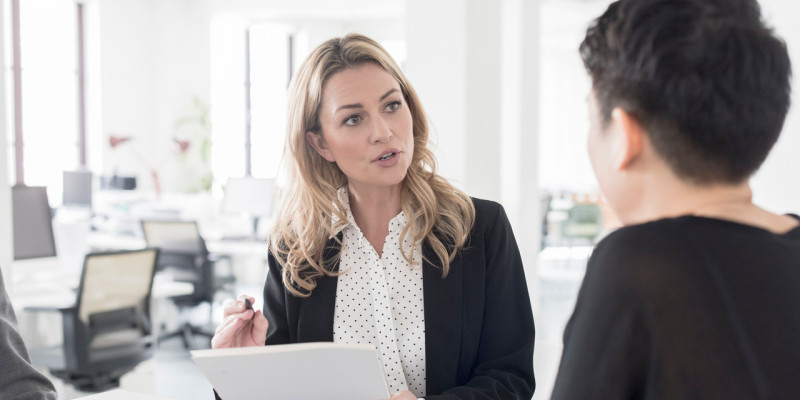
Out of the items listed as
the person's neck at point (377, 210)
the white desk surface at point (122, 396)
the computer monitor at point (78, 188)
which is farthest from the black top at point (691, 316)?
the computer monitor at point (78, 188)

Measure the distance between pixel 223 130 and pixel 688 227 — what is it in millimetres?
11242

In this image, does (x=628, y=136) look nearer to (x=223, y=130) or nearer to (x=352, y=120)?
(x=352, y=120)

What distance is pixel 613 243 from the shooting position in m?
0.71

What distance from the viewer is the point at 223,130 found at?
1148 cm

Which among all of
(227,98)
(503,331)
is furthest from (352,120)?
(227,98)

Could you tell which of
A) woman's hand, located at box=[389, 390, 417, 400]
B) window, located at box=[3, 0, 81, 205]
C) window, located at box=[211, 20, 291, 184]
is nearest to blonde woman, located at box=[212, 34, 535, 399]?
woman's hand, located at box=[389, 390, 417, 400]

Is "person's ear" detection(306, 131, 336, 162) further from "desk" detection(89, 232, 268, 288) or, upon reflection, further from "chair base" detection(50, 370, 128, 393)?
"desk" detection(89, 232, 268, 288)

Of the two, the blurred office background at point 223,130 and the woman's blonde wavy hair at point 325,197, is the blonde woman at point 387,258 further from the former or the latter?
the blurred office background at point 223,130

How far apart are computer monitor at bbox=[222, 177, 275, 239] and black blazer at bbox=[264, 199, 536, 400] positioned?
553 centimetres

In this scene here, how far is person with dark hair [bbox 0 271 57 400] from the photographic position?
127 cm

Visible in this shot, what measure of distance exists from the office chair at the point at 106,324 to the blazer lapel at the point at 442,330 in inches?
109

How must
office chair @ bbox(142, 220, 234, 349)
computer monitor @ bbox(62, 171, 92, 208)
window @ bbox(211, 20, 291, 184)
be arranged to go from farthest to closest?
1. window @ bbox(211, 20, 291, 184)
2. computer monitor @ bbox(62, 171, 92, 208)
3. office chair @ bbox(142, 220, 234, 349)

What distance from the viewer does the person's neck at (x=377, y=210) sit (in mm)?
1743

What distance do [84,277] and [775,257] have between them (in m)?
3.69
